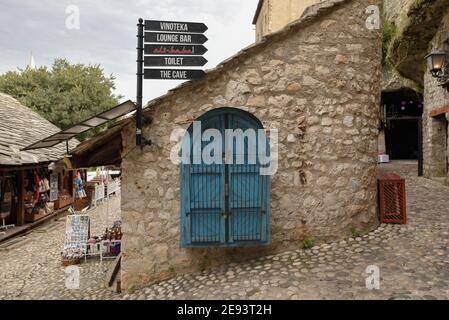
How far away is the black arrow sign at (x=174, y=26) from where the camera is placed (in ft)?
13.8

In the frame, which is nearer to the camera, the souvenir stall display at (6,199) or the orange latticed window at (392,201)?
the orange latticed window at (392,201)

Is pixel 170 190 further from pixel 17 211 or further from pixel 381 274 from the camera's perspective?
pixel 17 211

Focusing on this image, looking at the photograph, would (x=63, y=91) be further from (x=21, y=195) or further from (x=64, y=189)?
(x=21, y=195)

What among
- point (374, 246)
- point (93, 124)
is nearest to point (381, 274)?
point (374, 246)

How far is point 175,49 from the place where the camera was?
14.0 feet

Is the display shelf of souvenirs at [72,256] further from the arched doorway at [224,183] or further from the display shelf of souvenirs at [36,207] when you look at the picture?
the display shelf of souvenirs at [36,207]

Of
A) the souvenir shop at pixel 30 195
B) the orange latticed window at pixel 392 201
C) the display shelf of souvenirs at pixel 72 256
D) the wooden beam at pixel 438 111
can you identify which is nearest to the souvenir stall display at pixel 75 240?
the display shelf of souvenirs at pixel 72 256

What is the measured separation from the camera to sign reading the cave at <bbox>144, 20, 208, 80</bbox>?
423cm

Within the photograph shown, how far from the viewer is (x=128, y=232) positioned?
179 inches

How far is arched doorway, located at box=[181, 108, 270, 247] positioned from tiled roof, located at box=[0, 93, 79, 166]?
572 centimetres

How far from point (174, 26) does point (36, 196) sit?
9693 mm

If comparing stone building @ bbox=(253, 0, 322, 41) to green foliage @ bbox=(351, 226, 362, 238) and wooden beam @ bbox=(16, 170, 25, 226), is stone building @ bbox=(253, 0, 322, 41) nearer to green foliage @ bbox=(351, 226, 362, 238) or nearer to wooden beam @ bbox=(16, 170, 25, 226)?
wooden beam @ bbox=(16, 170, 25, 226)

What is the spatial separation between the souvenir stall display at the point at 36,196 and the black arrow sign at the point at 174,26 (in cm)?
922

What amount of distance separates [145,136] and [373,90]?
13.6 ft
